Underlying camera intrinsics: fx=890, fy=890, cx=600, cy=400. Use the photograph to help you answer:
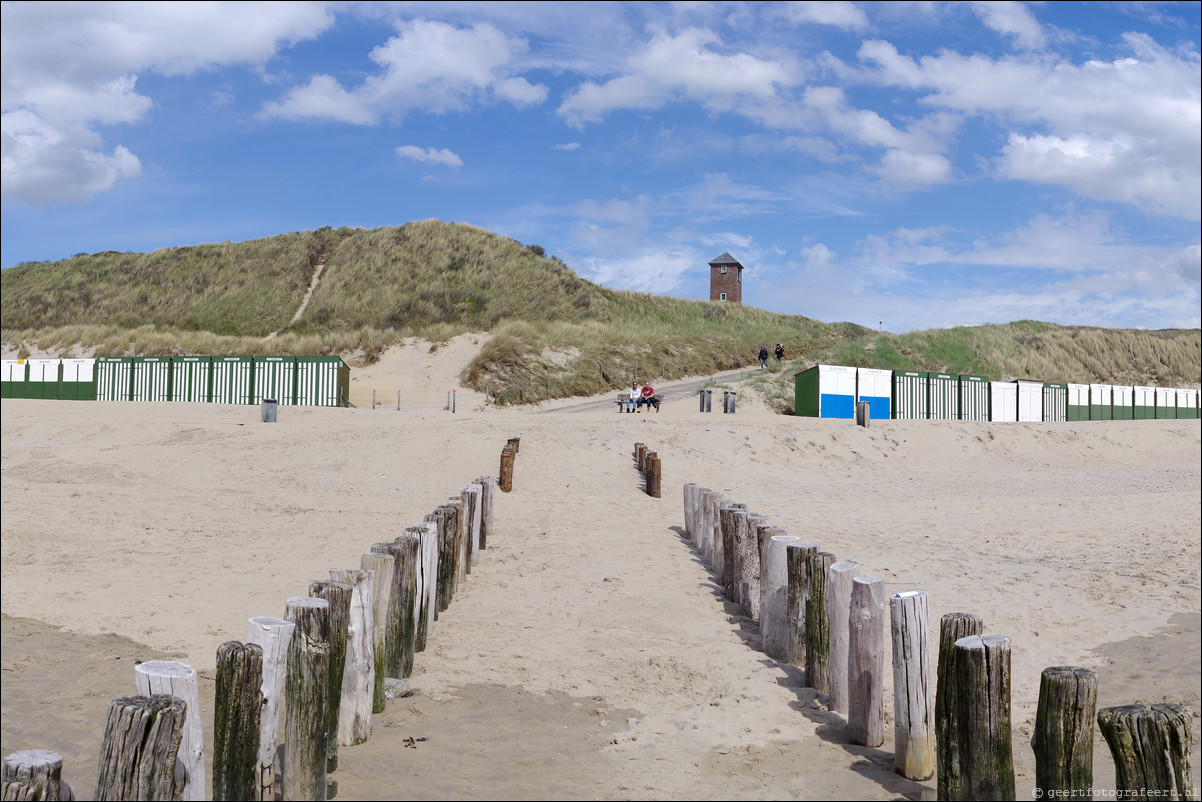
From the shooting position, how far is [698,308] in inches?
2544

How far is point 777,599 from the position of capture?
749 centimetres

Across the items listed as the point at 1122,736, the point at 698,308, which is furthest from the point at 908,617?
the point at 698,308

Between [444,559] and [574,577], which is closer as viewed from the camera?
[444,559]

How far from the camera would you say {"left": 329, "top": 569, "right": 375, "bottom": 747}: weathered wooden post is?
549 centimetres

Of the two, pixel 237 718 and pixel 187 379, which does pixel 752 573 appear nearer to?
pixel 237 718

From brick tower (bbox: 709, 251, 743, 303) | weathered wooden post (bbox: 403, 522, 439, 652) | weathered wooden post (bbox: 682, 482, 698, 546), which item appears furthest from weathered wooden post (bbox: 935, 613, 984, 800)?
brick tower (bbox: 709, 251, 743, 303)

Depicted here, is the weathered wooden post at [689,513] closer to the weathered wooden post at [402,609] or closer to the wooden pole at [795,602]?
the wooden pole at [795,602]

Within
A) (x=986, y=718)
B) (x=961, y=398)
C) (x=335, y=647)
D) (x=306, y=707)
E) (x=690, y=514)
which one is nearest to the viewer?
(x=986, y=718)

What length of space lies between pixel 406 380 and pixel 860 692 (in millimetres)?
37127

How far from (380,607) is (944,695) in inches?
146

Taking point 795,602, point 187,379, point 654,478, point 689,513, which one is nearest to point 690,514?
point 689,513

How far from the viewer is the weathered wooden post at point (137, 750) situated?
11.7 feet

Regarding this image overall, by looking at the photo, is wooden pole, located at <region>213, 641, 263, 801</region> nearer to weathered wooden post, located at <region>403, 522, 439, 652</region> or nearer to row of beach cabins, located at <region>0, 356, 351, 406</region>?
weathered wooden post, located at <region>403, 522, 439, 652</region>

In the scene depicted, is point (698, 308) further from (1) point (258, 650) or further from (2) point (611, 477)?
(1) point (258, 650)
